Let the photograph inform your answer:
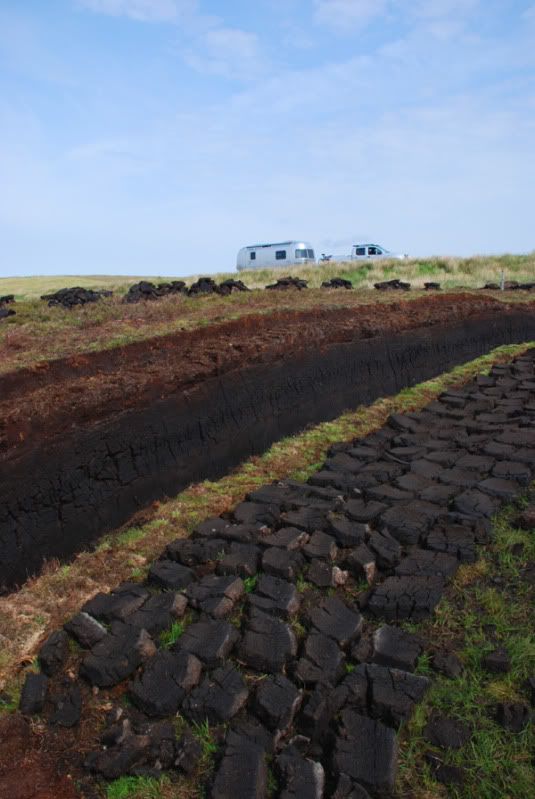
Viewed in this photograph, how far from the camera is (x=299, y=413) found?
27.3ft

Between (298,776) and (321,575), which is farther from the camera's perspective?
(321,575)

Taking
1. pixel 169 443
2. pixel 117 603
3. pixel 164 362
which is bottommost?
pixel 117 603

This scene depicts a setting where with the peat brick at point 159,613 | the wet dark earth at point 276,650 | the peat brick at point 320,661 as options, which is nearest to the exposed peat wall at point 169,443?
the wet dark earth at point 276,650

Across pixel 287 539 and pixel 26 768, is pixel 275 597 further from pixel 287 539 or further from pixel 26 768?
pixel 26 768

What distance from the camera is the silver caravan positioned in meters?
33.8

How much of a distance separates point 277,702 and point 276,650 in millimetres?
373

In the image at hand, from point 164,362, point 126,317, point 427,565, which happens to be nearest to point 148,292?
point 126,317

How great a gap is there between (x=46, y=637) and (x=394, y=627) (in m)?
2.14

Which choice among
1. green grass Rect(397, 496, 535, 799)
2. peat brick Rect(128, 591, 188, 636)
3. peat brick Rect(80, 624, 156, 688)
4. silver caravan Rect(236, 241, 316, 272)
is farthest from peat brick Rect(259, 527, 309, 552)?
A: silver caravan Rect(236, 241, 316, 272)

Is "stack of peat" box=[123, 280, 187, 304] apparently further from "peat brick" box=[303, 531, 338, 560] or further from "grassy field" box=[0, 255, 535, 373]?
"peat brick" box=[303, 531, 338, 560]

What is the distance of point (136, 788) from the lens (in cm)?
288

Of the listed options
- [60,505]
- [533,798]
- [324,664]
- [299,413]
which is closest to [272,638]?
[324,664]

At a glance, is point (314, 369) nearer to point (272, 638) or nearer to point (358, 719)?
point (272, 638)

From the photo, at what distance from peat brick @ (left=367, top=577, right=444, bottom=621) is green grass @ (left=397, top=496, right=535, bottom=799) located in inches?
3.0
